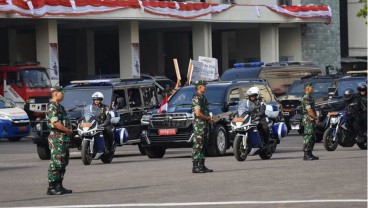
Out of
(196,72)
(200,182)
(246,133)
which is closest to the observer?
(200,182)

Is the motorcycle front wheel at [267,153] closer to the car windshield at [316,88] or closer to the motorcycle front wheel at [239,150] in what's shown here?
the motorcycle front wheel at [239,150]

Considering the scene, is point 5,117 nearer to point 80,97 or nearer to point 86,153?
point 80,97

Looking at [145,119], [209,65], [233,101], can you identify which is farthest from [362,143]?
[209,65]

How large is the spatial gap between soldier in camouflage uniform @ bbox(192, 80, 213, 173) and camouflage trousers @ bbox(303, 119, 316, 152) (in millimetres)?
3202

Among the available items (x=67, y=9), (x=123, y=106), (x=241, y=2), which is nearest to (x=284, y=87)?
(x=67, y=9)

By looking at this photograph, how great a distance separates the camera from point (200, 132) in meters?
21.3

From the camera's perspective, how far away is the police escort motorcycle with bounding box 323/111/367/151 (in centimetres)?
2708

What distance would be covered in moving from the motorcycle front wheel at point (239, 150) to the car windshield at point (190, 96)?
3368mm

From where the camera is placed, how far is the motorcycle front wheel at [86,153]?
24594 millimetres

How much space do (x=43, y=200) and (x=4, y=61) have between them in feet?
143

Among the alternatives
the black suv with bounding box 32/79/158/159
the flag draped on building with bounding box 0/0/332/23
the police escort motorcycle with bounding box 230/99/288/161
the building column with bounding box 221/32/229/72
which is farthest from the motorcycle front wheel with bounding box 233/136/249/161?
the building column with bounding box 221/32/229/72

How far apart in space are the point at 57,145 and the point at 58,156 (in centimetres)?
18

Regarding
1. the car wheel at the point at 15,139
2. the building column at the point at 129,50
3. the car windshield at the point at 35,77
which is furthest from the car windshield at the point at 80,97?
the building column at the point at 129,50

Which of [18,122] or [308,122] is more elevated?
[308,122]
